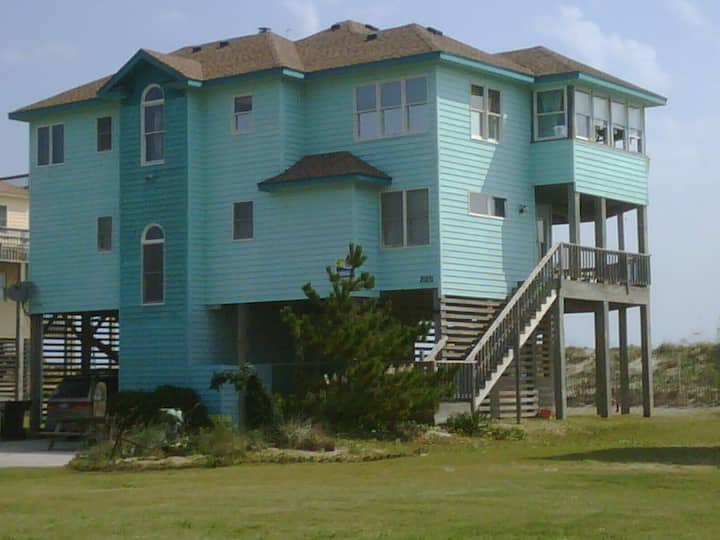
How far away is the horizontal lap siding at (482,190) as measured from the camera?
36.4 m

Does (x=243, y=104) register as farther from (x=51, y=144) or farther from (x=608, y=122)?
(x=608, y=122)

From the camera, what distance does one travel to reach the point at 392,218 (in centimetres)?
3694

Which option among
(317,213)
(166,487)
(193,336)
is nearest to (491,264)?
(317,213)

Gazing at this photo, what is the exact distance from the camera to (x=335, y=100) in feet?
125

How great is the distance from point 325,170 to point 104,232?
7.92 m

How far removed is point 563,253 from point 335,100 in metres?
7.26

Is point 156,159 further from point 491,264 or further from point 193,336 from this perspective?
point 491,264

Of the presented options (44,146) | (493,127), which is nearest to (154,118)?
(44,146)

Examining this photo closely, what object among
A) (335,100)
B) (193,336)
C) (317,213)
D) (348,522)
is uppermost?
(335,100)

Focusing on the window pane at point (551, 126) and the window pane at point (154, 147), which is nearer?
the window pane at point (551, 126)

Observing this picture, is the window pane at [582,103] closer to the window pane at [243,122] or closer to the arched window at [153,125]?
the window pane at [243,122]

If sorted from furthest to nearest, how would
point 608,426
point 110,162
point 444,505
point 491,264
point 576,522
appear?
point 110,162, point 491,264, point 608,426, point 444,505, point 576,522

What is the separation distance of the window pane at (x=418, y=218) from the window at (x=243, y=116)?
5.08m

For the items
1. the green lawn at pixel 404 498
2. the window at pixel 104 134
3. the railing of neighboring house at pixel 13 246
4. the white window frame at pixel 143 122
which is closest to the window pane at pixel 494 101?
the white window frame at pixel 143 122
